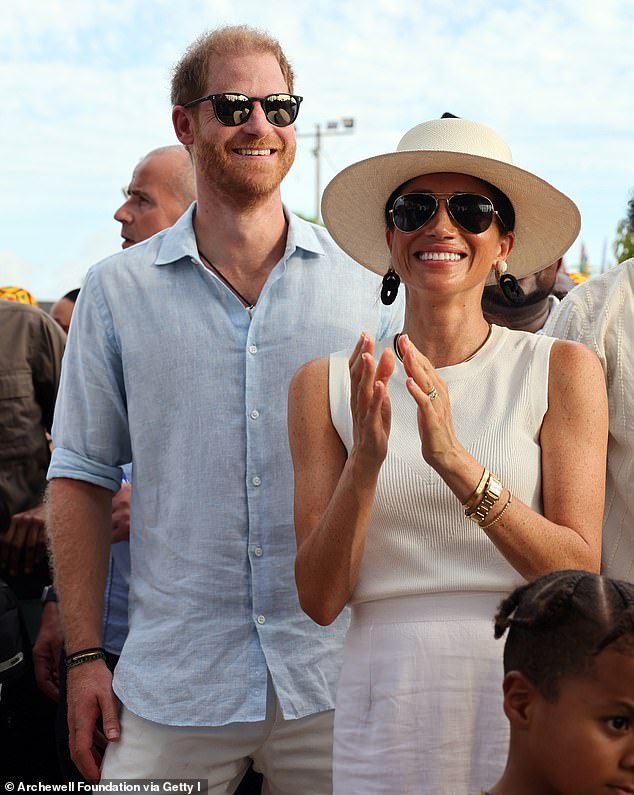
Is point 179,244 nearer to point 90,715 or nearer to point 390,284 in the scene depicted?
point 390,284

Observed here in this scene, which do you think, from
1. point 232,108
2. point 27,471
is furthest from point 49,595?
point 232,108

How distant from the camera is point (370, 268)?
3023 mm

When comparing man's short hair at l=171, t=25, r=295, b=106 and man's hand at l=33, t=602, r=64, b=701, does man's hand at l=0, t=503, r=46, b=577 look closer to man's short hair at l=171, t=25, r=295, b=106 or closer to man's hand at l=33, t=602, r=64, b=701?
man's hand at l=33, t=602, r=64, b=701

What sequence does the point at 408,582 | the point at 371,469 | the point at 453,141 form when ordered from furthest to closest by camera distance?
the point at 453,141
the point at 408,582
the point at 371,469

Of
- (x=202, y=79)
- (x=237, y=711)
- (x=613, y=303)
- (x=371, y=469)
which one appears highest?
(x=202, y=79)

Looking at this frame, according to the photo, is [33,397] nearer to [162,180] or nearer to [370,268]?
[162,180]

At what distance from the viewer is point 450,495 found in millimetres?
2438

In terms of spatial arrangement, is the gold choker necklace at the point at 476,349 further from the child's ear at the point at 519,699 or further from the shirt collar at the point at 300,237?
the child's ear at the point at 519,699

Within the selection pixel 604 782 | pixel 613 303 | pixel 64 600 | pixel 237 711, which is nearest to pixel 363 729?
pixel 237 711

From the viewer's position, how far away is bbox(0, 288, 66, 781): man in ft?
13.1

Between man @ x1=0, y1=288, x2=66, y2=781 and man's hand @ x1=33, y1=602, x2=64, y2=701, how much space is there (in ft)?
0.24

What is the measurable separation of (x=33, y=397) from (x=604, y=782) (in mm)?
3133

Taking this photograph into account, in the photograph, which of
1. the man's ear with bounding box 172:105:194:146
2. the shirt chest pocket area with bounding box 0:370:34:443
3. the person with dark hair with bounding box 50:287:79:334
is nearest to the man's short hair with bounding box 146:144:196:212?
the shirt chest pocket area with bounding box 0:370:34:443

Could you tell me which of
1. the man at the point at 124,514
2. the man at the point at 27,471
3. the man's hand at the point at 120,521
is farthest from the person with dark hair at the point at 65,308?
the man's hand at the point at 120,521
